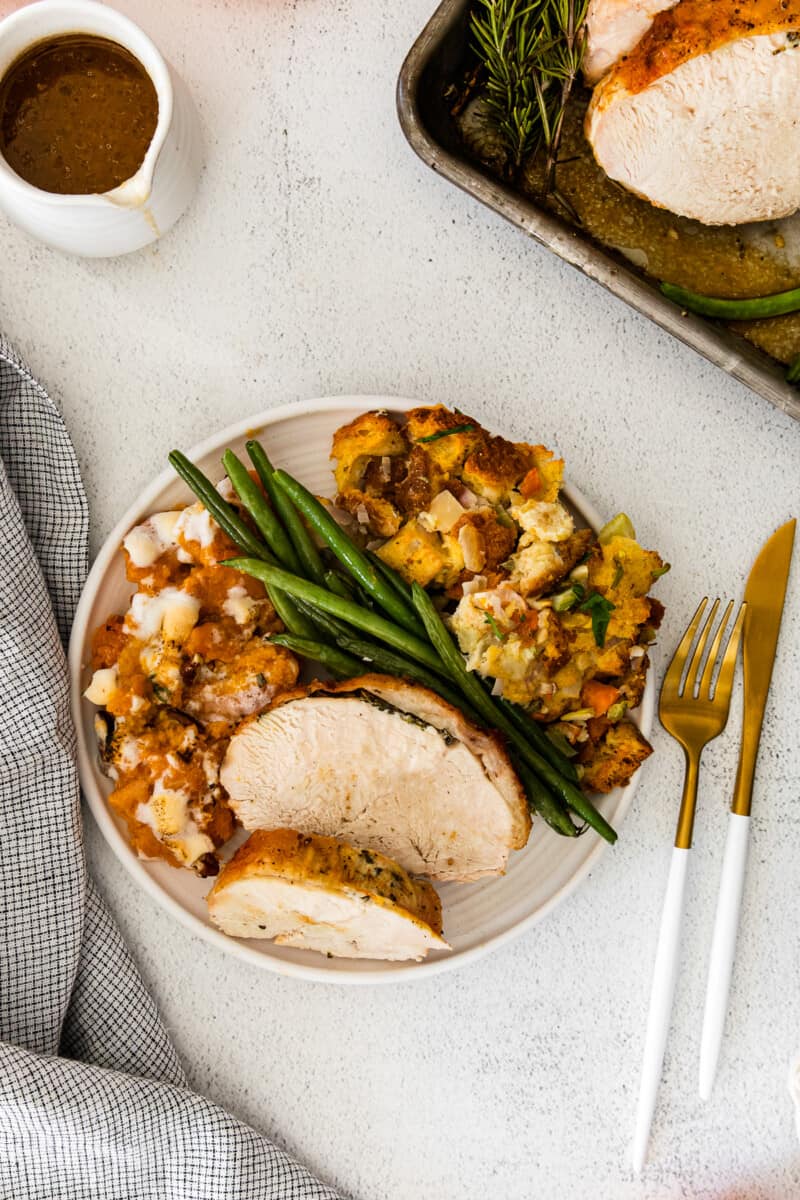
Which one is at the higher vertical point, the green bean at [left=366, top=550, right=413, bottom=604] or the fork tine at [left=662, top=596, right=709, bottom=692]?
the green bean at [left=366, top=550, right=413, bottom=604]

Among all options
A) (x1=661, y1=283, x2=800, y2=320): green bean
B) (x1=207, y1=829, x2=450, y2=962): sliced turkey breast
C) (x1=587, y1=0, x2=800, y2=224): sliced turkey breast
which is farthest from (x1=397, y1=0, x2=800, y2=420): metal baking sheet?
(x1=207, y1=829, x2=450, y2=962): sliced turkey breast

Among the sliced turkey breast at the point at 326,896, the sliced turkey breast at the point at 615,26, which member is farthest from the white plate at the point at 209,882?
the sliced turkey breast at the point at 615,26

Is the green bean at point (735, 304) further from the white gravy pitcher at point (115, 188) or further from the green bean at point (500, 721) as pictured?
the white gravy pitcher at point (115, 188)

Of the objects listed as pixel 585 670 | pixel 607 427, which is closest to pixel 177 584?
pixel 585 670

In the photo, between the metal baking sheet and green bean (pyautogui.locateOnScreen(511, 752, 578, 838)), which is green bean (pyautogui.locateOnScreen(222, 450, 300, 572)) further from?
the metal baking sheet

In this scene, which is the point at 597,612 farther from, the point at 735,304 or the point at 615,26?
the point at 615,26

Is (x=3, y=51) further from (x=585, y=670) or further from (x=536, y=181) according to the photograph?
(x=585, y=670)
